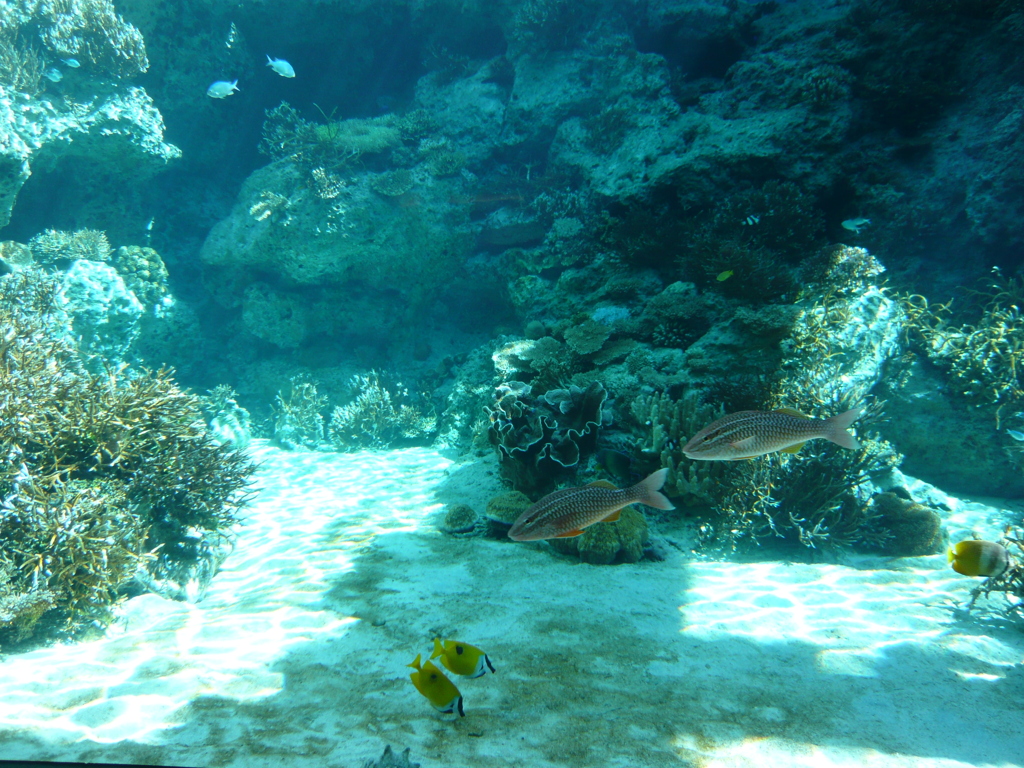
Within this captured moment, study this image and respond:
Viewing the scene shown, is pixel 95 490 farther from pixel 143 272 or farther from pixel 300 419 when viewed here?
pixel 143 272

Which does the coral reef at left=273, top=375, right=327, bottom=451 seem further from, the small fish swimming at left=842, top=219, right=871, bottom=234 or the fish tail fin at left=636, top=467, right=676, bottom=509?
the small fish swimming at left=842, top=219, right=871, bottom=234

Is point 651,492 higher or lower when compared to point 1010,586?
higher

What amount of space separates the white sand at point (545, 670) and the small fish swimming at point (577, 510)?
0.75 m

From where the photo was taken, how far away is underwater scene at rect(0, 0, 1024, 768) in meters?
2.31

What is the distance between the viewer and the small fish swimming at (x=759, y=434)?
259 cm

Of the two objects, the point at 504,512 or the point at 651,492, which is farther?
the point at 504,512

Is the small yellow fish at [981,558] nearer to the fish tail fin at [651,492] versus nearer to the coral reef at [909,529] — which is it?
the coral reef at [909,529]

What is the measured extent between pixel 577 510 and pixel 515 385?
367 centimetres

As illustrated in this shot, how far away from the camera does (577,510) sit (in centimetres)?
249

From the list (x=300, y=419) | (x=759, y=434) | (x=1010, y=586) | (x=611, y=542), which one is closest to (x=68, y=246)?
(x=300, y=419)

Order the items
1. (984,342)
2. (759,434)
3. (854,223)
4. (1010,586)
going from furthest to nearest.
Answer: (854,223)
(984,342)
(1010,586)
(759,434)

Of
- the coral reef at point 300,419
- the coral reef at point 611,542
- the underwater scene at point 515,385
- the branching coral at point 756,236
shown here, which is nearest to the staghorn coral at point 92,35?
the underwater scene at point 515,385

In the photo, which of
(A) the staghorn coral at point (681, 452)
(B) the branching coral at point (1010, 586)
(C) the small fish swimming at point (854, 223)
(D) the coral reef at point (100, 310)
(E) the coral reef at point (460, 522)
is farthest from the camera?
(D) the coral reef at point (100, 310)

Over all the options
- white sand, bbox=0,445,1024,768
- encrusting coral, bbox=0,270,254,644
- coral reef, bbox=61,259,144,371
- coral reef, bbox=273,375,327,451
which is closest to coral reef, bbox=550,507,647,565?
white sand, bbox=0,445,1024,768
